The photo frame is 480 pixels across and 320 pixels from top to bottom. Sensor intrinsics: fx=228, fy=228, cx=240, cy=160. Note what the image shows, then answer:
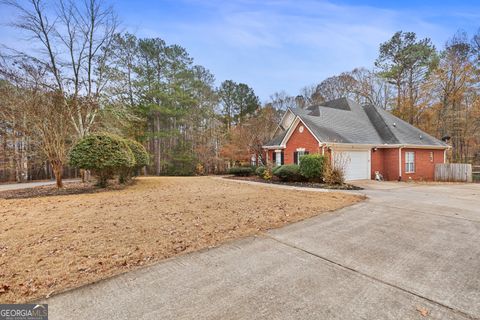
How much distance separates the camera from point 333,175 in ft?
38.2

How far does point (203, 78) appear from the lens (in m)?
28.1

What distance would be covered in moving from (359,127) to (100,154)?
17.3 metres

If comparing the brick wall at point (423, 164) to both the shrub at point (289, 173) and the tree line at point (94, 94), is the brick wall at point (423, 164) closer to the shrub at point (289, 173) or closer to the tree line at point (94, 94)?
the shrub at point (289, 173)

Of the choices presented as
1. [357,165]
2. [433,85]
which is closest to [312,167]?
[357,165]

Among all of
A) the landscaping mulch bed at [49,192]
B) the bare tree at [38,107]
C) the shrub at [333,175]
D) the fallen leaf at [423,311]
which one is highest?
the bare tree at [38,107]

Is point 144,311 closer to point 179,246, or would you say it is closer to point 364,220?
point 179,246

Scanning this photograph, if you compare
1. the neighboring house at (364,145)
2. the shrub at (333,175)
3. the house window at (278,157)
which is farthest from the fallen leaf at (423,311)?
the house window at (278,157)

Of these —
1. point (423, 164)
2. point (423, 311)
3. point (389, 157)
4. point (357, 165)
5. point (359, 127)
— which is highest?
point (359, 127)

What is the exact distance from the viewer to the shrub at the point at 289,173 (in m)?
13.5

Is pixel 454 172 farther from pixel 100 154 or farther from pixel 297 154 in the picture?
pixel 100 154

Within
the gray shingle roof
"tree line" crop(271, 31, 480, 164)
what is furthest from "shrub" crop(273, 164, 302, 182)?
"tree line" crop(271, 31, 480, 164)

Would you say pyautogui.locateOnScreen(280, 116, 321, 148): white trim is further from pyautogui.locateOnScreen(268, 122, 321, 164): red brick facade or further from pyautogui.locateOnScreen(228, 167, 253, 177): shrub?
pyautogui.locateOnScreen(228, 167, 253, 177): shrub

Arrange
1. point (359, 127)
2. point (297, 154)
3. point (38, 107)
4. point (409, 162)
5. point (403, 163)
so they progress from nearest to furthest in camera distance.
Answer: point (38, 107), point (403, 163), point (409, 162), point (297, 154), point (359, 127)

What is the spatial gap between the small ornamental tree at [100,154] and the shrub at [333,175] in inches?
385
